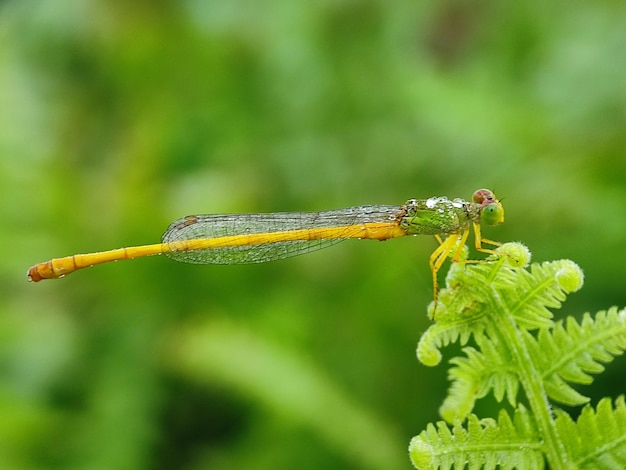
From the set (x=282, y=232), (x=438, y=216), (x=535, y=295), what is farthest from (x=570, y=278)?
(x=282, y=232)

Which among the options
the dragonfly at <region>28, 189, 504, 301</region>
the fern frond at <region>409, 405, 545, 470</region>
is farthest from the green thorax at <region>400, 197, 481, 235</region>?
the fern frond at <region>409, 405, 545, 470</region>

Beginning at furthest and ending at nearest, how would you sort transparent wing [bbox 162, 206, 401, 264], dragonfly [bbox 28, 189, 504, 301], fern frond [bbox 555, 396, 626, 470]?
transparent wing [bbox 162, 206, 401, 264], dragonfly [bbox 28, 189, 504, 301], fern frond [bbox 555, 396, 626, 470]

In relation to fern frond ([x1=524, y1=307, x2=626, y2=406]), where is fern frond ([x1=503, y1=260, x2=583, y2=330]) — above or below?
above

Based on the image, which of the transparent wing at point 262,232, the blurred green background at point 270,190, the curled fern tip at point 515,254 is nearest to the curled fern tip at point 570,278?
the curled fern tip at point 515,254

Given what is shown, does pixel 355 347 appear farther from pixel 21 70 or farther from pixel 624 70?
pixel 21 70

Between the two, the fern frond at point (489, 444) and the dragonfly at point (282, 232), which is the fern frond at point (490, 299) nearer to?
the fern frond at point (489, 444)

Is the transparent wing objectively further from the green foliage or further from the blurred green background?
the green foliage

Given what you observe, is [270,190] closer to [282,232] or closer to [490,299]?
[282,232]
